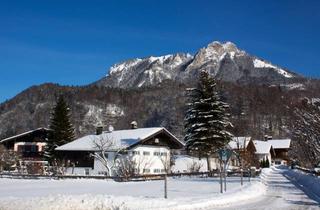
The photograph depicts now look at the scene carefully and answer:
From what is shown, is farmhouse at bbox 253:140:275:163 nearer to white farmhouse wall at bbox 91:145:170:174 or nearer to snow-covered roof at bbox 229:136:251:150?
snow-covered roof at bbox 229:136:251:150

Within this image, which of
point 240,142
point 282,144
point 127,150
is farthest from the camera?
point 282,144

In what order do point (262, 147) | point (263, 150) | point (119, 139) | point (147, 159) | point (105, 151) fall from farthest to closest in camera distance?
point (262, 147)
point (263, 150)
point (119, 139)
point (147, 159)
point (105, 151)

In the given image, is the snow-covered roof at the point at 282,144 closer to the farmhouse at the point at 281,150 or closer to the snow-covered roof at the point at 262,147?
the farmhouse at the point at 281,150

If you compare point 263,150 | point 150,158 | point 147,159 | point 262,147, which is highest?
point 262,147

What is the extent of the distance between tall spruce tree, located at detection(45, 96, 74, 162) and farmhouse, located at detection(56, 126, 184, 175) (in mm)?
7431

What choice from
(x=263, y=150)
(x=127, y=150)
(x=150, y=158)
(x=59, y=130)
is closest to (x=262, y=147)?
(x=263, y=150)

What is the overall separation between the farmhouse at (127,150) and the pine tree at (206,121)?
345cm

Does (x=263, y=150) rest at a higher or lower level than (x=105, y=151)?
higher

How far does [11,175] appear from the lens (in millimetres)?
49781

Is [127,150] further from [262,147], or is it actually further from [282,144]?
[282,144]

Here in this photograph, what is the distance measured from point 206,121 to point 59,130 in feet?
78.1

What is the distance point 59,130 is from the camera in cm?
6644

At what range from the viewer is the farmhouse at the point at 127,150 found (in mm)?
50812

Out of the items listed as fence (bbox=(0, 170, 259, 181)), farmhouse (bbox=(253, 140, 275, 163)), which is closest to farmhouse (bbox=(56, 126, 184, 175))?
fence (bbox=(0, 170, 259, 181))
